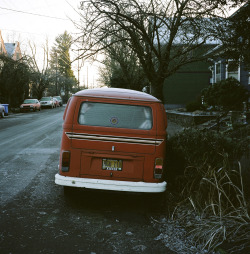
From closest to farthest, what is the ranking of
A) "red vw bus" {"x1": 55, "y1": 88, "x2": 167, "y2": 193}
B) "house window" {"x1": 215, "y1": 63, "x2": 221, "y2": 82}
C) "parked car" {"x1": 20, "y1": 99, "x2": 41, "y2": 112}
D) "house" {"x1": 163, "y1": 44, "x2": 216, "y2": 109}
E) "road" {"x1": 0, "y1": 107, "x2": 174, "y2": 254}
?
"road" {"x1": 0, "y1": 107, "x2": 174, "y2": 254}
"red vw bus" {"x1": 55, "y1": 88, "x2": 167, "y2": 193}
"house window" {"x1": 215, "y1": 63, "x2": 221, "y2": 82}
"house" {"x1": 163, "y1": 44, "x2": 216, "y2": 109}
"parked car" {"x1": 20, "y1": 99, "x2": 41, "y2": 112}

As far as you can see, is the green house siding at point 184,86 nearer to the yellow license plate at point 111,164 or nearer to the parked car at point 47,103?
the parked car at point 47,103

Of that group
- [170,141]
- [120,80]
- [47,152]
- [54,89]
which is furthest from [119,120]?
[54,89]

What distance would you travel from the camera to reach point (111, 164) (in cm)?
548

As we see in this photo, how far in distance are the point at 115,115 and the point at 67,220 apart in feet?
5.78

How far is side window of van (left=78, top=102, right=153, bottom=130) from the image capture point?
5.62 metres

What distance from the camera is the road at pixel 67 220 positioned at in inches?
162

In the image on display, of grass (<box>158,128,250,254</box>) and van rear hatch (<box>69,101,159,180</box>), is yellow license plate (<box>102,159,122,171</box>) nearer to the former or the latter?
van rear hatch (<box>69,101,159,180</box>)

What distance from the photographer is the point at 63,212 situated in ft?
17.6

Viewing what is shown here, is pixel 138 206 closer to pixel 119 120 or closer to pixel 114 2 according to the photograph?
pixel 119 120

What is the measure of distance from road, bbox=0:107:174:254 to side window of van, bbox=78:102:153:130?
1.10 metres

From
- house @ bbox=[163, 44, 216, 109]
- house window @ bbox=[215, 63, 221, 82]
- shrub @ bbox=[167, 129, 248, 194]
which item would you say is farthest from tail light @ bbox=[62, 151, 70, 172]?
house @ bbox=[163, 44, 216, 109]

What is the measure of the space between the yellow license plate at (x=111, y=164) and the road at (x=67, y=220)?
443 millimetres

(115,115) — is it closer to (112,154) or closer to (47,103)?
(112,154)

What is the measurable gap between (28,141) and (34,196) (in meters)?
8.03
